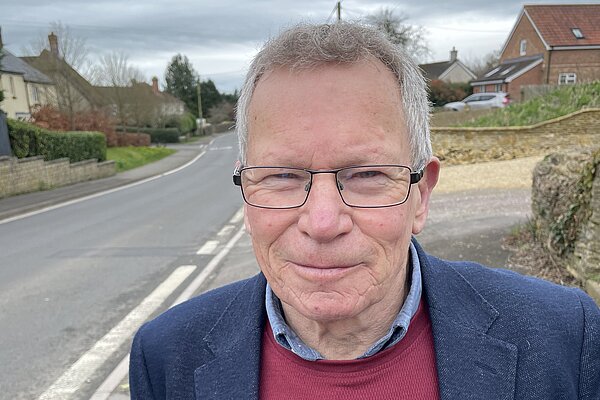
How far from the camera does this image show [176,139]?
53344 mm

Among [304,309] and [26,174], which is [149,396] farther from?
[26,174]

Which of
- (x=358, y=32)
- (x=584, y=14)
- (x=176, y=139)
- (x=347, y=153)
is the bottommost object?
(x=176, y=139)

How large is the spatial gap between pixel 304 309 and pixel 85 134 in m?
24.2

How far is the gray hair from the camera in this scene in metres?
1.44

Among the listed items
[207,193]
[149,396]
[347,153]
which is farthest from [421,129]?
[207,193]

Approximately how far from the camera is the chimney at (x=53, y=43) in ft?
98.0

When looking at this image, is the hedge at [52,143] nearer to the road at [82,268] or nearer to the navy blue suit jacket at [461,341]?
the road at [82,268]

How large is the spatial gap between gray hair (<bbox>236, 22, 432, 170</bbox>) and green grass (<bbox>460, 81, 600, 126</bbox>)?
18.1 m

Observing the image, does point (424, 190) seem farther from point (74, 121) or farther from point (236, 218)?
point (74, 121)

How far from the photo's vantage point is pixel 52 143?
20.3 m

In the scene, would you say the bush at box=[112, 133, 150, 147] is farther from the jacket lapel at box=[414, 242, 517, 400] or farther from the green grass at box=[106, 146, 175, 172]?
the jacket lapel at box=[414, 242, 517, 400]

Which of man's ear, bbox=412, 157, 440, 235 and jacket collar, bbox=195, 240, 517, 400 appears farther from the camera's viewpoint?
man's ear, bbox=412, 157, 440, 235

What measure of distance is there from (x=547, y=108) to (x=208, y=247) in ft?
49.4

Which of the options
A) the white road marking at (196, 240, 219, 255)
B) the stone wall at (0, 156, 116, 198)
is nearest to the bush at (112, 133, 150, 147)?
the stone wall at (0, 156, 116, 198)
